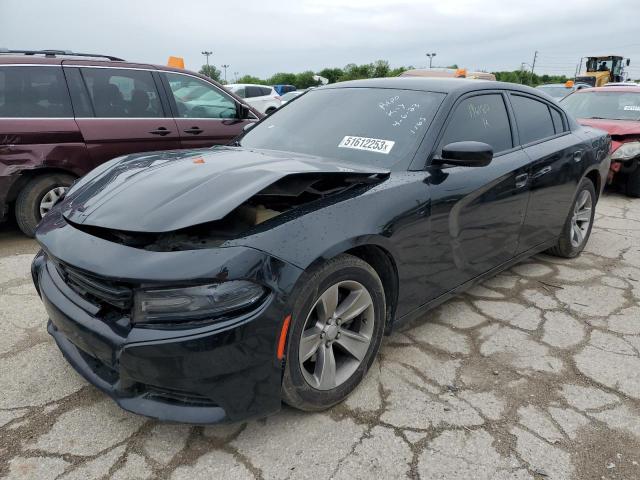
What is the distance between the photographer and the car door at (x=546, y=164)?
3398mm

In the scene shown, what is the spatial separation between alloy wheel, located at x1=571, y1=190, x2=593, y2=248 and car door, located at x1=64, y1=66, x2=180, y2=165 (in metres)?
3.94

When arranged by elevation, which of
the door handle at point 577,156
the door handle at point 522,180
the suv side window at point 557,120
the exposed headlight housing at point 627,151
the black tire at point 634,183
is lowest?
the black tire at point 634,183

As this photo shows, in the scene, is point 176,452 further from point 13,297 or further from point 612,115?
point 612,115

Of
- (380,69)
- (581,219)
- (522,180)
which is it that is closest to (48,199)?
(522,180)

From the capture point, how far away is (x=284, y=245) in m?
1.89

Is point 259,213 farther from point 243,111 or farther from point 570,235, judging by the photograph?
point 243,111

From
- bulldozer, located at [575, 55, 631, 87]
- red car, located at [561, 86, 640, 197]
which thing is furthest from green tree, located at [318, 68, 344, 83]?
red car, located at [561, 86, 640, 197]

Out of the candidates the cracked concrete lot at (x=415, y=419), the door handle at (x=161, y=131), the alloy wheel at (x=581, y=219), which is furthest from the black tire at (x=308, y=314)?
the door handle at (x=161, y=131)

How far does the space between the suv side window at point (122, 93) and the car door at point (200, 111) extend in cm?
20

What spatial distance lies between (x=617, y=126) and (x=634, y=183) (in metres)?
0.82

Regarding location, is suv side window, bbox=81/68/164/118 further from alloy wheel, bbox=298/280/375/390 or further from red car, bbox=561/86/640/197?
red car, bbox=561/86/640/197

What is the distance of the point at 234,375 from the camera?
180 cm

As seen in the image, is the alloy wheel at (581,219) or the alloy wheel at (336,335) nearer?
the alloy wheel at (336,335)

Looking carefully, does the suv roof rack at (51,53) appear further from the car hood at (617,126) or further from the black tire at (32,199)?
the car hood at (617,126)
